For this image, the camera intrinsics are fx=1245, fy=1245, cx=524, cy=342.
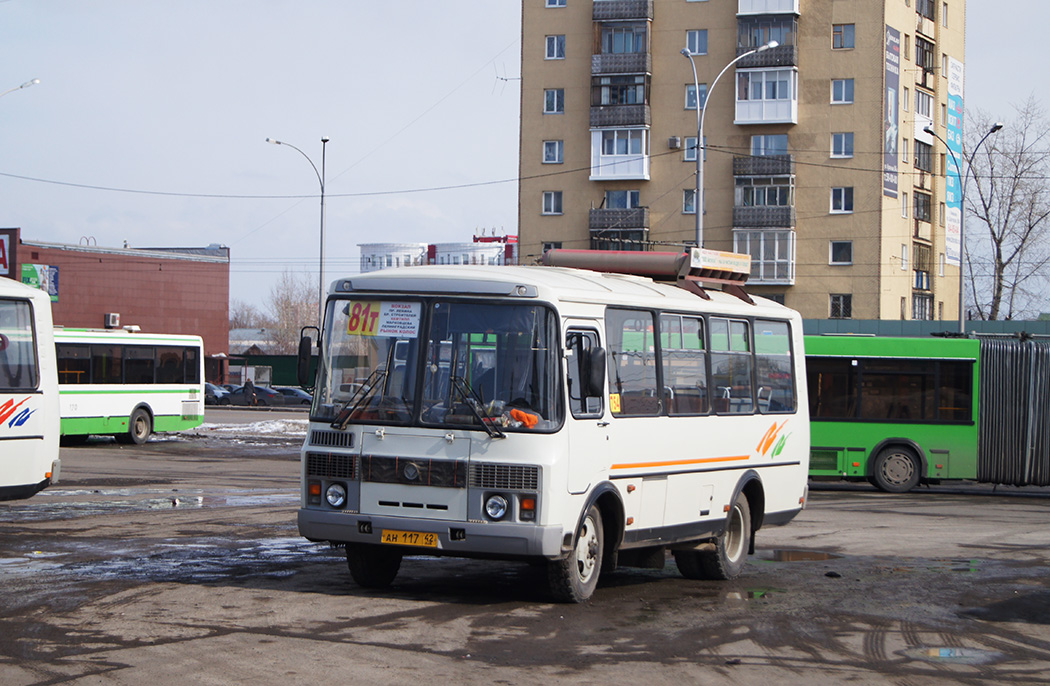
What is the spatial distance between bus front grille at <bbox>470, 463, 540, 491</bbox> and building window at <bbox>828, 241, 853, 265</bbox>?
52722 mm

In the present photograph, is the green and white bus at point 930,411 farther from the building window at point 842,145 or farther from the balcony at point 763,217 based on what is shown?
the building window at point 842,145

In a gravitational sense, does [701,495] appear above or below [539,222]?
below

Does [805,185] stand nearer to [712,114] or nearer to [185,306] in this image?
[712,114]

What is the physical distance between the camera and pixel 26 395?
44.8ft

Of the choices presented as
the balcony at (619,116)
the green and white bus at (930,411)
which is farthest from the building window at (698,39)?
the green and white bus at (930,411)

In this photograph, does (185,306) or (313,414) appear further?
(185,306)

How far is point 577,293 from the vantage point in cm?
996

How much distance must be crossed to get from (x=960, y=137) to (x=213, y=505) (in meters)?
56.5

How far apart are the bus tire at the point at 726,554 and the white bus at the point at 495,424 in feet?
2.85

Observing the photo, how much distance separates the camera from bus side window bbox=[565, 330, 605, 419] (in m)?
9.54

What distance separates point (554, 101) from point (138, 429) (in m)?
36.2

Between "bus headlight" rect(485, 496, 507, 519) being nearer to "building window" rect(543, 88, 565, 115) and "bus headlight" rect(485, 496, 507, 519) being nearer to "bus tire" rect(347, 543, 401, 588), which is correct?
"bus tire" rect(347, 543, 401, 588)

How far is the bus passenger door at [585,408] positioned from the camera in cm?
946

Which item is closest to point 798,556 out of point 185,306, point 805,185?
point 805,185
